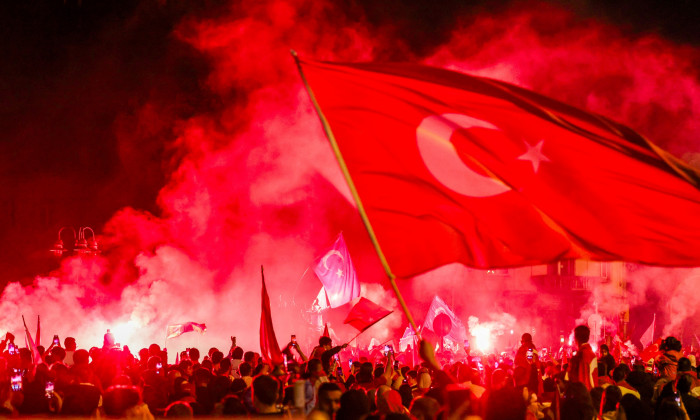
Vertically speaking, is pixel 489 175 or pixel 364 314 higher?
pixel 489 175

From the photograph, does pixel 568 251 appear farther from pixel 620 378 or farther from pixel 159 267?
pixel 159 267

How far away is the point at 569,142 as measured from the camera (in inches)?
229

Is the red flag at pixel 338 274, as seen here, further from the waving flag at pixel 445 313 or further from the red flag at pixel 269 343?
the red flag at pixel 269 343

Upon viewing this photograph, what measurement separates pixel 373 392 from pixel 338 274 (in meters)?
8.48

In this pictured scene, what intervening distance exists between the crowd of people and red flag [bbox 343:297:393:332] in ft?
10.6

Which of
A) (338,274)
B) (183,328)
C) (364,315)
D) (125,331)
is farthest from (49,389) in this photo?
(125,331)

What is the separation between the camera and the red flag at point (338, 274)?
51.5 feet

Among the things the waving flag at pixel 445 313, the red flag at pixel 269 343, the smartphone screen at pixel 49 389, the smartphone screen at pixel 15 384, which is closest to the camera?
the smartphone screen at pixel 49 389

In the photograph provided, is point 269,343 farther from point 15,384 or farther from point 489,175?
point 489,175

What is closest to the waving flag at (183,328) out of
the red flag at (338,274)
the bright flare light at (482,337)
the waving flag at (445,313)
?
the waving flag at (445,313)

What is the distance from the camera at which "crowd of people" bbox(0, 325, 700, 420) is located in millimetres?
5477

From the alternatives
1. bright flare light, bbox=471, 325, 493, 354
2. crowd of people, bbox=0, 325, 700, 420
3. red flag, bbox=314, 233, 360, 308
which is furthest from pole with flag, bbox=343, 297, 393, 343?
bright flare light, bbox=471, 325, 493, 354

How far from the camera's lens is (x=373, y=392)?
7.40 meters

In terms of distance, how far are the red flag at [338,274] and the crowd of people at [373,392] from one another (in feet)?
18.5
